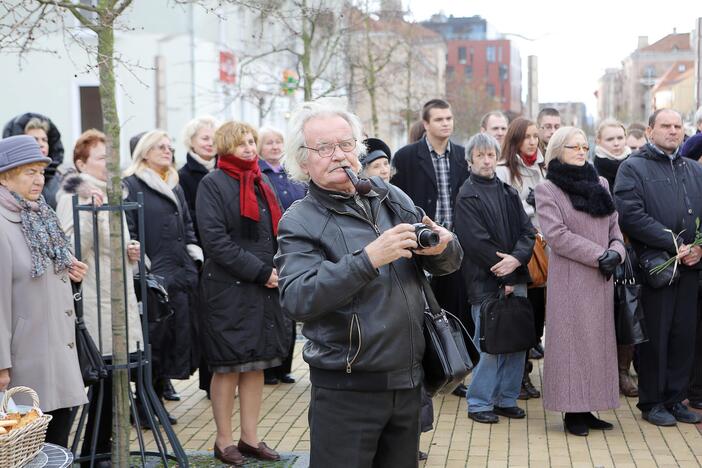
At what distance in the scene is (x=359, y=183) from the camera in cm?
377

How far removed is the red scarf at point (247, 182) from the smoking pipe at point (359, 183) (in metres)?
2.57

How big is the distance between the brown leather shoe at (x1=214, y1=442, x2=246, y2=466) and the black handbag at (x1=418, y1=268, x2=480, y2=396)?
103 inches

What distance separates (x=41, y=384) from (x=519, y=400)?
→ 437 centimetres

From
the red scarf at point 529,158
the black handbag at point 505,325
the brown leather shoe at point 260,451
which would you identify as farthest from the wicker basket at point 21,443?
the red scarf at point 529,158

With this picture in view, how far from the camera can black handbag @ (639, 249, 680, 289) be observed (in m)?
7.27

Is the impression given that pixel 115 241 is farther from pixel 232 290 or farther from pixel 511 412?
pixel 511 412

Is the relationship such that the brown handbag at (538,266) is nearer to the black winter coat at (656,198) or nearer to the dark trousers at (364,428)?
the black winter coat at (656,198)

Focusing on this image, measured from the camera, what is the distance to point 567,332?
7004 millimetres

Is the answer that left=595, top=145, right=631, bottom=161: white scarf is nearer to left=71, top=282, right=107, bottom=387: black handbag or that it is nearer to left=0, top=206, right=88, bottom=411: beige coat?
left=71, top=282, right=107, bottom=387: black handbag

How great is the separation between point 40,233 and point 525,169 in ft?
15.1

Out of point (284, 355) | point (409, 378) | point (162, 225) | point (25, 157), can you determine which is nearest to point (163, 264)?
point (162, 225)

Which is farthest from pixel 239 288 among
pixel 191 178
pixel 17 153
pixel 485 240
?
pixel 191 178

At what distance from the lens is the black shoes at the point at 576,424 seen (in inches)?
278

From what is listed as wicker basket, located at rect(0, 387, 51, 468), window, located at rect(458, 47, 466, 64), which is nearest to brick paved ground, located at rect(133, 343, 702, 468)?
wicker basket, located at rect(0, 387, 51, 468)
